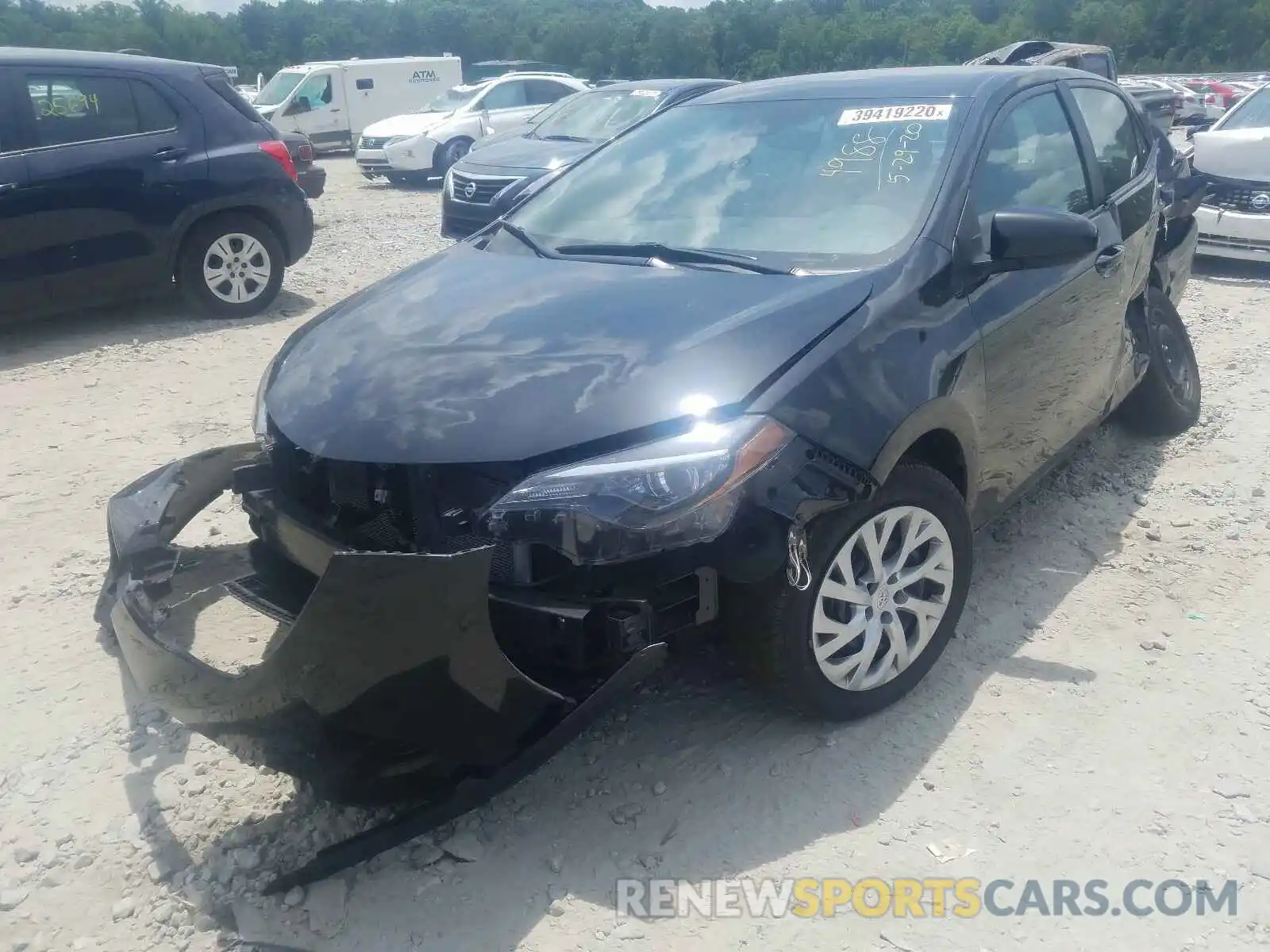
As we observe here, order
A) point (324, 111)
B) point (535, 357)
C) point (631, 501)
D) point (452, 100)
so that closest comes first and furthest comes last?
point (631, 501) < point (535, 357) < point (452, 100) < point (324, 111)

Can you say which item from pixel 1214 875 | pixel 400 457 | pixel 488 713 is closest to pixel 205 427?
pixel 400 457

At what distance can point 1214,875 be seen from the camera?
2457 millimetres

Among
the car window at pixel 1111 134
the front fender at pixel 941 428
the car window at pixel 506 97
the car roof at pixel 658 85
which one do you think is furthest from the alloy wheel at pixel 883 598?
the car window at pixel 506 97

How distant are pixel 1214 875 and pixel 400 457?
2075mm

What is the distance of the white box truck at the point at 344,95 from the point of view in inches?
855

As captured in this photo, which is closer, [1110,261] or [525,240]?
[525,240]

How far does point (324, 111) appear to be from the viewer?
22.0 metres

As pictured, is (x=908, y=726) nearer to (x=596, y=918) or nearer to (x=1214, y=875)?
(x=1214, y=875)

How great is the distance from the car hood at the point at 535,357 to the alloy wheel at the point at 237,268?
15.9 ft

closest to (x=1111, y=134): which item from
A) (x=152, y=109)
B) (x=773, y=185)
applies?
(x=773, y=185)

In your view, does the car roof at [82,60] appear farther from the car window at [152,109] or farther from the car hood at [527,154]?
the car hood at [527,154]

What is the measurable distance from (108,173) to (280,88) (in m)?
16.8

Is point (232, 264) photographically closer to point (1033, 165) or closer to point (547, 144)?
point (547, 144)

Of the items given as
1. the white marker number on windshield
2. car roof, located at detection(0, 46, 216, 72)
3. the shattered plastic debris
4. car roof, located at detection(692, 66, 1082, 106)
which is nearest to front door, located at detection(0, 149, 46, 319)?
car roof, located at detection(0, 46, 216, 72)
